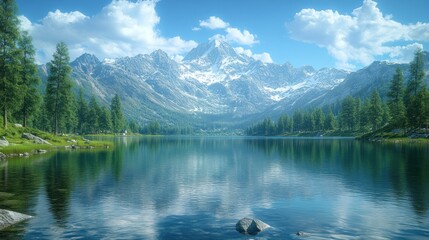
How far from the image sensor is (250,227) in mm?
21125

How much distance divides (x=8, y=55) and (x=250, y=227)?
2893 inches

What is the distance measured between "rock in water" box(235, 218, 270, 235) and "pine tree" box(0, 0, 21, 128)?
69734 mm

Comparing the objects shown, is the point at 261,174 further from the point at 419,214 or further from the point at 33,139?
the point at 33,139

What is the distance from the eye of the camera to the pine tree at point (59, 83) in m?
94.4

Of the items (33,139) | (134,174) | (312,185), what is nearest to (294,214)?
(312,185)

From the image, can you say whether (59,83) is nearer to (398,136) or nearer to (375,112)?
(398,136)

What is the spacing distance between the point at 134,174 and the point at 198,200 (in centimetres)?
1812

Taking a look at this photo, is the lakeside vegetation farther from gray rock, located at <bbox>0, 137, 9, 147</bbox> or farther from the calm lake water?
the calm lake water

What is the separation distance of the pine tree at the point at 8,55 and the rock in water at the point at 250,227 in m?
69.7

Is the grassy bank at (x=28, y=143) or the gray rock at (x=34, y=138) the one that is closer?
the grassy bank at (x=28, y=143)

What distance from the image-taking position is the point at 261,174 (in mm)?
47250

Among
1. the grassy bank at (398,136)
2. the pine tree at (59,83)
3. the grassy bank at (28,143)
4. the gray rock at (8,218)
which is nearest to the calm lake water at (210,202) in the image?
the gray rock at (8,218)

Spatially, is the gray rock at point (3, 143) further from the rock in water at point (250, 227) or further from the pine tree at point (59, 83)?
the rock in water at point (250, 227)

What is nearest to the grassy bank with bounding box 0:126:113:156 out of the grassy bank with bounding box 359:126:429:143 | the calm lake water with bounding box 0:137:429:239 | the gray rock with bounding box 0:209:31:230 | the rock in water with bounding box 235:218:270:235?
the calm lake water with bounding box 0:137:429:239
